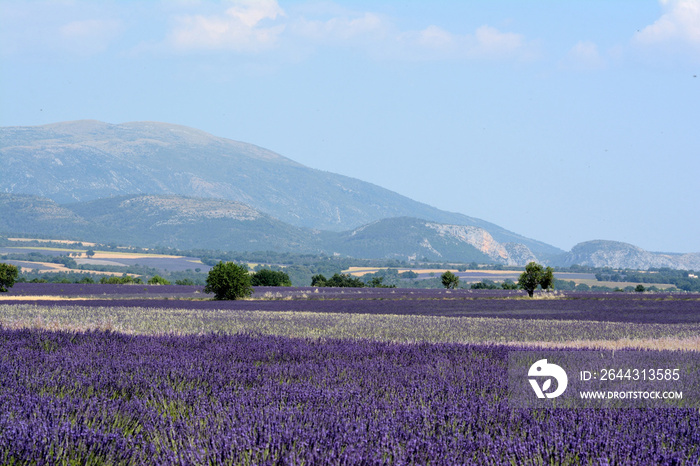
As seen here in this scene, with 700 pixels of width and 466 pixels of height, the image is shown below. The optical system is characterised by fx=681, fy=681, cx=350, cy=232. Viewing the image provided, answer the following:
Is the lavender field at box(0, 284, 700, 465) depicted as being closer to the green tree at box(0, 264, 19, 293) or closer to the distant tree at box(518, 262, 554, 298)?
the distant tree at box(518, 262, 554, 298)

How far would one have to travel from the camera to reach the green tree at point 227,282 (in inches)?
1523

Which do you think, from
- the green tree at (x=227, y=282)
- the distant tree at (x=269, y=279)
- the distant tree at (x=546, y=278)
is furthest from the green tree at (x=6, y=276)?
the distant tree at (x=546, y=278)

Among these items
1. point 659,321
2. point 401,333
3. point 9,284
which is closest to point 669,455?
point 401,333

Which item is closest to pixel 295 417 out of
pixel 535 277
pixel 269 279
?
pixel 535 277

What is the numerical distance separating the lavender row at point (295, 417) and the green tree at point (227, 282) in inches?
1156

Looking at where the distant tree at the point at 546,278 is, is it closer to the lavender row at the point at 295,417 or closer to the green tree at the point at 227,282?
the green tree at the point at 227,282

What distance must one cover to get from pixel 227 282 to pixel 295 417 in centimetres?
3396

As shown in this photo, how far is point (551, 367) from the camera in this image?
906 centimetres

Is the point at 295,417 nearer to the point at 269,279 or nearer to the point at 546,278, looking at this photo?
the point at 546,278

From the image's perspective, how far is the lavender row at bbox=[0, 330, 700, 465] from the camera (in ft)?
14.6

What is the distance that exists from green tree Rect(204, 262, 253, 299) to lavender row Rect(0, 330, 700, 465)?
29360mm

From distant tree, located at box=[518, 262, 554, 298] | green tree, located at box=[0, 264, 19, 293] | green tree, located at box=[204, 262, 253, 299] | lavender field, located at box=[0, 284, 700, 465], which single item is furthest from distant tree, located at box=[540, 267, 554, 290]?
lavender field, located at box=[0, 284, 700, 465]

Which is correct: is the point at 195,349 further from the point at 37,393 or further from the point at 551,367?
the point at 551,367

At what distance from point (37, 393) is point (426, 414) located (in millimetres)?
3730
